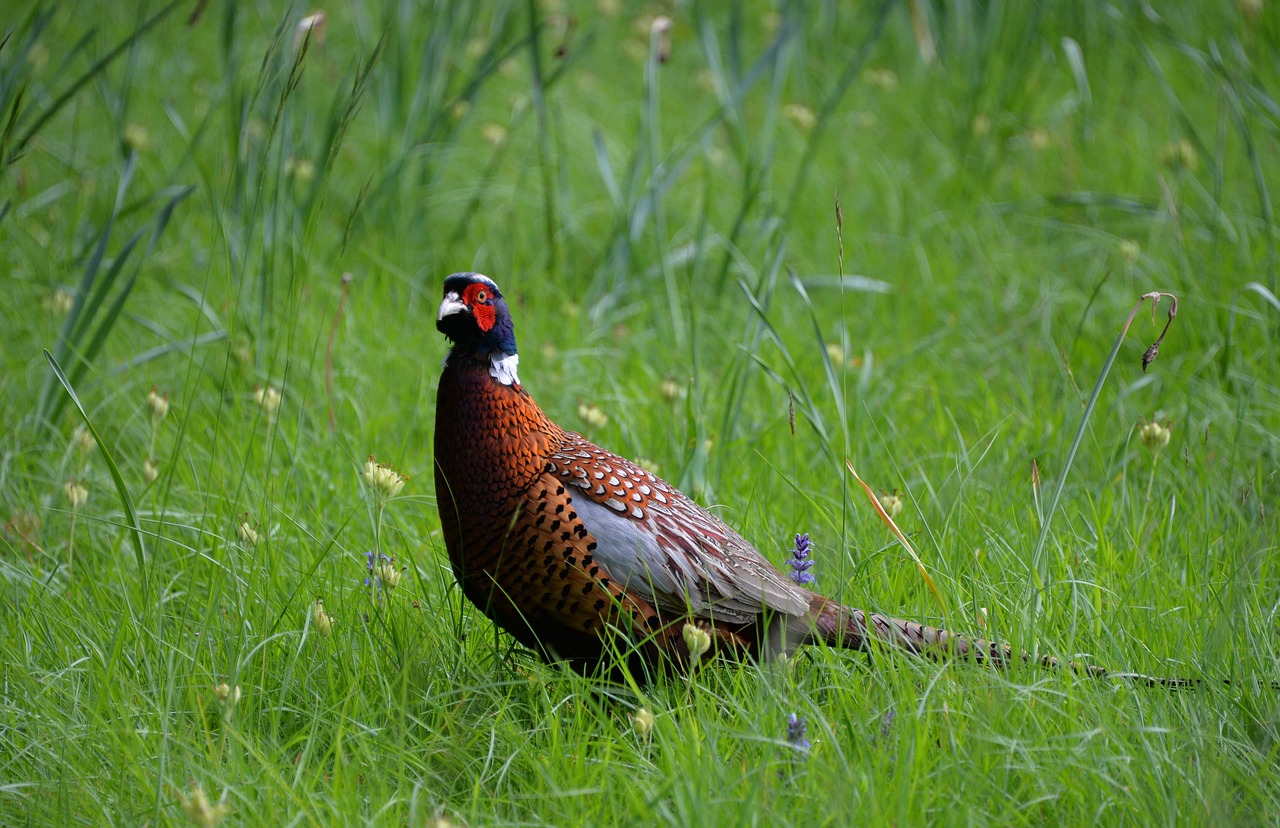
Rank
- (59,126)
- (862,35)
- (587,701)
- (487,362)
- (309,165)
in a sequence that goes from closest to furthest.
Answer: (587,701) → (487,362) → (309,165) → (59,126) → (862,35)

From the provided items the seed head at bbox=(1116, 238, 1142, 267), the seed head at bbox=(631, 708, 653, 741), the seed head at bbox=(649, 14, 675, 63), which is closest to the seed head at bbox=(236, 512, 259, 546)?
the seed head at bbox=(631, 708, 653, 741)

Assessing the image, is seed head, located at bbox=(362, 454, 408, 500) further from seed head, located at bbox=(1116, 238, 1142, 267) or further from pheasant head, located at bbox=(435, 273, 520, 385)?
seed head, located at bbox=(1116, 238, 1142, 267)


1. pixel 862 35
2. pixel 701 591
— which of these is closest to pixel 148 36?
pixel 862 35

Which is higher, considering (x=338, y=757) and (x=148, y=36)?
(x=148, y=36)

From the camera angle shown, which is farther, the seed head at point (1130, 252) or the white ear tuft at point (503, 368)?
the seed head at point (1130, 252)

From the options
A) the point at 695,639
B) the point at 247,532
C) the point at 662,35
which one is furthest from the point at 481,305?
the point at 662,35

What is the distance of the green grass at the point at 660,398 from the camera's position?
2229mm

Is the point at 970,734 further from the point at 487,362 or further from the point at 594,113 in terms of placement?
the point at 594,113

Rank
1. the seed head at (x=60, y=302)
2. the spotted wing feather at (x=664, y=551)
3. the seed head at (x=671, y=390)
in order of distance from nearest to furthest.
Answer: the spotted wing feather at (x=664, y=551), the seed head at (x=671, y=390), the seed head at (x=60, y=302)

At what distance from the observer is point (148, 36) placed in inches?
239

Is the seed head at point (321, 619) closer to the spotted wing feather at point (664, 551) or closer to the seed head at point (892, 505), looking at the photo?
the spotted wing feather at point (664, 551)

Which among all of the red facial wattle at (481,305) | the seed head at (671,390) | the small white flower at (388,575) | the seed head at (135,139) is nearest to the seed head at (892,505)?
the seed head at (671,390)

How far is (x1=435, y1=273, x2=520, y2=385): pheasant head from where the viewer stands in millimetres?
2535

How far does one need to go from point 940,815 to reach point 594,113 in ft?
14.6
